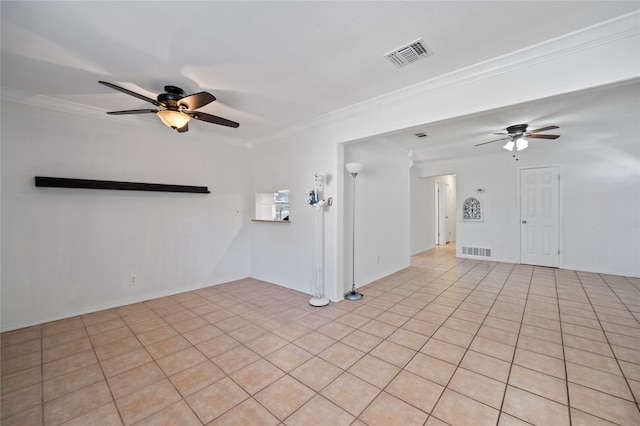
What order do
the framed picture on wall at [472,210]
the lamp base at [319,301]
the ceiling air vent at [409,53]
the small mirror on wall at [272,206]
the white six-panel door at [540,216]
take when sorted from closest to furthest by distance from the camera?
1. the ceiling air vent at [409,53]
2. the lamp base at [319,301]
3. the small mirror on wall at [272,206]
4. the white six-panel door at [540,216]
5. the framed picture on wall at [472,210]

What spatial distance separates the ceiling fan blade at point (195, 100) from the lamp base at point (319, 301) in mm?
2701

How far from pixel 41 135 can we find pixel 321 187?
345 cm

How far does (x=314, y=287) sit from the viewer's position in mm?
3920

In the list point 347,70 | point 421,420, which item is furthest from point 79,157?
point 421,420

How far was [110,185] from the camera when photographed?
11.2ft

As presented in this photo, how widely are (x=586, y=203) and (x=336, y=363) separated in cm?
625

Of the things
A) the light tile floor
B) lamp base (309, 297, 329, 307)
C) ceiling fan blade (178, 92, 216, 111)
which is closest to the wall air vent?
the light tile floor

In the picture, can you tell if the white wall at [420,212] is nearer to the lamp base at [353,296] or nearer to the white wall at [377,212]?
the white wall at [377,212]

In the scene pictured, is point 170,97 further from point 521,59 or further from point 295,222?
point 521,59

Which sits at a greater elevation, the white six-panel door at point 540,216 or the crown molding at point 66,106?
the crown molding at point 66,106

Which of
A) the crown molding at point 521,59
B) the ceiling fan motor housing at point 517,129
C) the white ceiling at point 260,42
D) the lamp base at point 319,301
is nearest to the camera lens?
the white ceiling at point 260,42

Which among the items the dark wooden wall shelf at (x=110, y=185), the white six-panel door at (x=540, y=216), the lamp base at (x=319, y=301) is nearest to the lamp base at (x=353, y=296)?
the lamp base at (x=319, y=301)

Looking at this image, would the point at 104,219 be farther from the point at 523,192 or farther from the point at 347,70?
the point at 523,192

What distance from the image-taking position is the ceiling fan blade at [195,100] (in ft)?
7.68
